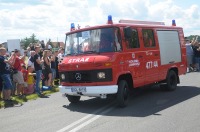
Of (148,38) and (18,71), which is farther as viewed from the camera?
(18,71)

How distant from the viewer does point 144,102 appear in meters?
10.3

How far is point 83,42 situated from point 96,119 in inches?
109

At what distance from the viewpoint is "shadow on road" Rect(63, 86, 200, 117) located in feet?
29.1

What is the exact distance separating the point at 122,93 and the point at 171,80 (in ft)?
12.7

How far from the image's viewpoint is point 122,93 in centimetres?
933

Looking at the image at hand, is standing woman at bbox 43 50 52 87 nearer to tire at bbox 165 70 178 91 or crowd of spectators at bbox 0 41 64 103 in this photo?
crowd of spectators at bbox 0 41 64 103

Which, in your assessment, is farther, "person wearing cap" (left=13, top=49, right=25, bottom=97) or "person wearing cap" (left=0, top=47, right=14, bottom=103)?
"person wearing cap" (left=13, top=49, right=25, bottom=97)

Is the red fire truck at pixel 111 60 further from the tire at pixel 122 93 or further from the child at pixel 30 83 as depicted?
the child at pixel 30 83

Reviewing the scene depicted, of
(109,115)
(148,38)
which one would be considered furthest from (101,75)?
(148,38)

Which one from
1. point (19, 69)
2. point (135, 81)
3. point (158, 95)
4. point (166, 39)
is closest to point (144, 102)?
point (135, 81)

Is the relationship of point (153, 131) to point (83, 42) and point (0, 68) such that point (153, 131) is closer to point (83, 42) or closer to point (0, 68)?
point (83, 42)

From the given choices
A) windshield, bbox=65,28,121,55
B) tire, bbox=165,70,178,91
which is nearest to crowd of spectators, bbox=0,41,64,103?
windshield, bbox=65,28,121,55

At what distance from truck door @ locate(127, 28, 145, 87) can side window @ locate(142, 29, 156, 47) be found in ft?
1.57

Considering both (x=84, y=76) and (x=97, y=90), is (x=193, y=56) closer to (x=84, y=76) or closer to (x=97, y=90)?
(x=84, y=76)
